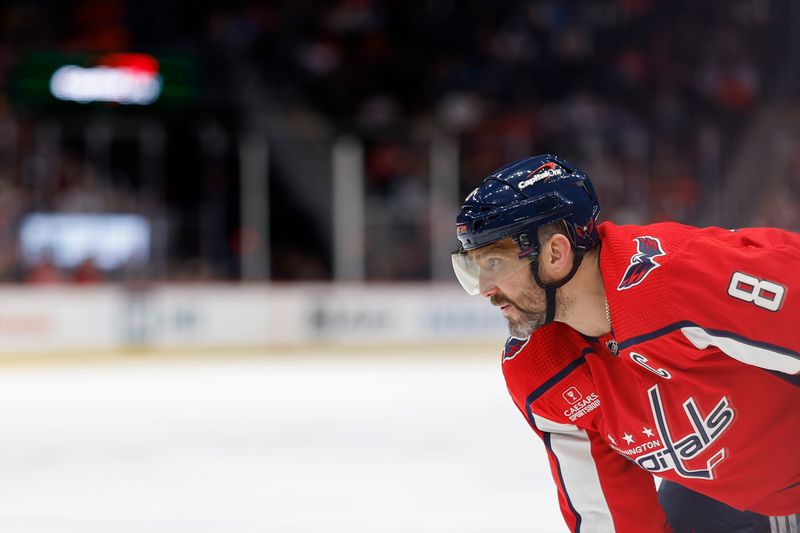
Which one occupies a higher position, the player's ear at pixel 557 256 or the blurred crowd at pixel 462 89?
the blurred crowd at pixel 462 89

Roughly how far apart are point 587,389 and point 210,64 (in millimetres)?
9437

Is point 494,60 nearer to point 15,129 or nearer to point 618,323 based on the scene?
point 15,129

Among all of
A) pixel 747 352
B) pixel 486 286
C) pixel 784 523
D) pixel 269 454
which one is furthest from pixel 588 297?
pixel 269 454

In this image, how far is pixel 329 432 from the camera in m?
4.64

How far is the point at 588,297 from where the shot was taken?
1.63 metres

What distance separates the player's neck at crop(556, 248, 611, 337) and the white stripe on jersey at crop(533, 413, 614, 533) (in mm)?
233

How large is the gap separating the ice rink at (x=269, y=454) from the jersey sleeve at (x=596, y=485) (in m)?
1.06

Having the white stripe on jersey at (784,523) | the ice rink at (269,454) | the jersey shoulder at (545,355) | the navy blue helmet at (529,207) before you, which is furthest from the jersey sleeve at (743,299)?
Answer: the ice rink at (269,454)

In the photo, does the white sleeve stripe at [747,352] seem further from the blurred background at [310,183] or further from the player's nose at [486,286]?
the blurred background at [310,183]

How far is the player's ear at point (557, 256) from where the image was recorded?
159 centimetres

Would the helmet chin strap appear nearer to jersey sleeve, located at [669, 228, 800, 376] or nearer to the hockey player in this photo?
the hockey player

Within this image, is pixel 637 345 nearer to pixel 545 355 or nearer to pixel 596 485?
pixel 545 355

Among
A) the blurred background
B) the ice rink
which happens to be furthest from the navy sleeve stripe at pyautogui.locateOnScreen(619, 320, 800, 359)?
the blurred background

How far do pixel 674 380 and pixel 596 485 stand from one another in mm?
312
